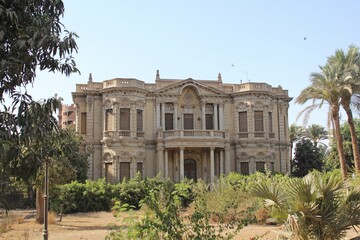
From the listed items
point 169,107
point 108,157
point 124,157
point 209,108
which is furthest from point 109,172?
point 209,108

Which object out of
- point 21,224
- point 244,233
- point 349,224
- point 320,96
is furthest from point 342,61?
point 21,224

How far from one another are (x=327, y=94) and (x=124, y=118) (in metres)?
17.3

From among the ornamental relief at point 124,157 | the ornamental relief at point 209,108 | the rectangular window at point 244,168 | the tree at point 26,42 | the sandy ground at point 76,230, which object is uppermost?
the ornamental relief at point 209,108

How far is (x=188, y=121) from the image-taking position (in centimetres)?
3775

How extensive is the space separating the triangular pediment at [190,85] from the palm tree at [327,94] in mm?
14086

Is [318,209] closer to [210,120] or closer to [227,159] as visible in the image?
[227,159]

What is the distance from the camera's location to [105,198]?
28703mm

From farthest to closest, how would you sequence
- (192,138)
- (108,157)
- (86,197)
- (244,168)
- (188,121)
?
(188,121)
(244,168)
(108,157)
(192,138)
(86,197)

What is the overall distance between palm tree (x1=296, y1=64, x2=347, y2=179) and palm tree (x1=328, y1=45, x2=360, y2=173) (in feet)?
1.08

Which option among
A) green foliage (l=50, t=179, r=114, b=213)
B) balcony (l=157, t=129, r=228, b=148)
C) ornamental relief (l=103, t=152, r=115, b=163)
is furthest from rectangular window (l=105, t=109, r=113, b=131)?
green foliage (l=50, t=179, r=114, b=213)

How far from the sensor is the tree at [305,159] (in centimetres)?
4566

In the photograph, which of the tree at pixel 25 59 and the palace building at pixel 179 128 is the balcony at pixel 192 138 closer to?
the palace building at pixel 179 128

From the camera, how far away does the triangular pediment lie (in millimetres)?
36938

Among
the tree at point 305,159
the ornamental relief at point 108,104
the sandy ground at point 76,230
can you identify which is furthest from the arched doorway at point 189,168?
the sandy ground at point 76,230
